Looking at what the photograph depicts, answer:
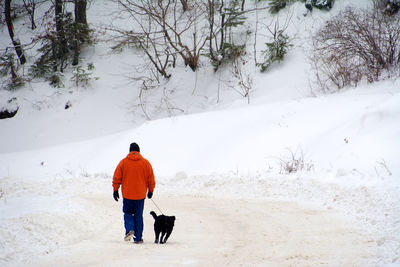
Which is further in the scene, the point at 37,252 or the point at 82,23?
the point at 82,23

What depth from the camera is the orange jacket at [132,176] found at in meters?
5.53

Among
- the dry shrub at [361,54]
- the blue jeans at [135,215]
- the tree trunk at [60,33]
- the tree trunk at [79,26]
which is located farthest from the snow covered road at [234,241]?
the tree trunk at [60,33]

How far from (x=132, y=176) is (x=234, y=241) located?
1874 millimetres

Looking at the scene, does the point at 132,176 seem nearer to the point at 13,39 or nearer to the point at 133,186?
the point at 133,186

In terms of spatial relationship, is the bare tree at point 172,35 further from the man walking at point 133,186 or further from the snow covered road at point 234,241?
the man walking at point 133,186

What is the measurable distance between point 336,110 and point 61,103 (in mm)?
16331

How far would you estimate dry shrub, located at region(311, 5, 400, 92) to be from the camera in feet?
42.1

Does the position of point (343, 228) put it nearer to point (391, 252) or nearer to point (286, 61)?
point (391, 252)

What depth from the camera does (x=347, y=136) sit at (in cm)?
928

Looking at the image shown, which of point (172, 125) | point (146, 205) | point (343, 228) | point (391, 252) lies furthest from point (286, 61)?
point (391, 252)

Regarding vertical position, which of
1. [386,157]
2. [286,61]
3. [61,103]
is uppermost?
[286,61]

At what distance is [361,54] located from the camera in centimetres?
1349

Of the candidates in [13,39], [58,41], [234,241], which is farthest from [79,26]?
[234,241]

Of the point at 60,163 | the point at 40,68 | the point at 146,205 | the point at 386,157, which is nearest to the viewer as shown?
the point at 386,157
